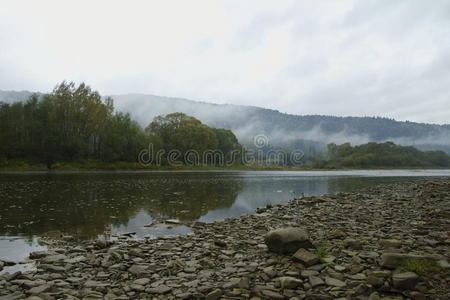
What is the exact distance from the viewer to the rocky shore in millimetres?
5418

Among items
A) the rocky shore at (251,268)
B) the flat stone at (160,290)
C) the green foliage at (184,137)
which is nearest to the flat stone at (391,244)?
the rocky shore at (251,268)

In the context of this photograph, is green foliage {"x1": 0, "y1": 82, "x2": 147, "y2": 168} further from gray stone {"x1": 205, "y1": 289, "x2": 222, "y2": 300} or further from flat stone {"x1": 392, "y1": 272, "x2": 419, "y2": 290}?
flat stone {"x1": 392, "y1": 272, "x2": 419, "y2": 290}

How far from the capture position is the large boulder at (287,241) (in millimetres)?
7812

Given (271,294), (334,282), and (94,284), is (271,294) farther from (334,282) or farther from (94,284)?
(94,284)

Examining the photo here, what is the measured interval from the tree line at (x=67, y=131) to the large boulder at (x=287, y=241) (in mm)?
83018

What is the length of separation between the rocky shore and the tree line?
79530mm

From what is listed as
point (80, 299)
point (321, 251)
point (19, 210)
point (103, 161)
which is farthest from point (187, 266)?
point (103, 161)

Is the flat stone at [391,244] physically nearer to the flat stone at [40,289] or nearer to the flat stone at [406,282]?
the flat stone at [406,282]

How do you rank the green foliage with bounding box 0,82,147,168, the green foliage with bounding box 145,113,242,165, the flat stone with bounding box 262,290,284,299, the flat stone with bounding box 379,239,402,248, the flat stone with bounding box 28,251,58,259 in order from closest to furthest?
1. the flat stone with bounding box 262,290,284,299
2. the flat stone with bounding box 379,239,402,248
3. the flat stone with bounding box 28,251,58,259
4. the green foliage with bounding box 0,82,147,168
5. the green foliage with bounding box 145,113,242,165

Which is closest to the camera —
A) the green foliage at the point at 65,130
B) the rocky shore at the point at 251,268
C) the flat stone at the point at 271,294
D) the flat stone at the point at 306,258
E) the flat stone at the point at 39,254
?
the flat stone at the point at 271,294

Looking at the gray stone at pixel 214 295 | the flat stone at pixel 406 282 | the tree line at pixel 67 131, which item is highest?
the tree line at pixel 67 131

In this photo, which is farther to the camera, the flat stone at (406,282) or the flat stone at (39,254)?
the flat stone at (39,254)

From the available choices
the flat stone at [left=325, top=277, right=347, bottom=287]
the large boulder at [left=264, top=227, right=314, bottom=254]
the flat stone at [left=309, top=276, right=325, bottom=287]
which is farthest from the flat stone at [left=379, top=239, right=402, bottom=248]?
the flat stone at [left=309, top=276, right=325, bottom=287]

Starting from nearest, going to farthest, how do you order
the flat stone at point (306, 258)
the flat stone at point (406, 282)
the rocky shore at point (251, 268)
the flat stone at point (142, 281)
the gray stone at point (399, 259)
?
the flat stone at point (406, 282) → the rocky shore at point (251, 268) → the gray stone at point (399, 259) → the flat stone at point (142, 281) → the flat stone at point (306, 258)
